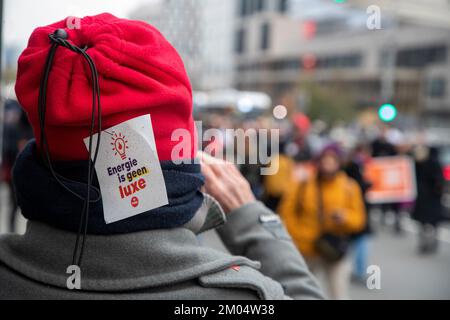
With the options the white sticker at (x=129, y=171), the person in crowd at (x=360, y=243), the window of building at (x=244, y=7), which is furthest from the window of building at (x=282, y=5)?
the person in crowd at (x=360, y=243)

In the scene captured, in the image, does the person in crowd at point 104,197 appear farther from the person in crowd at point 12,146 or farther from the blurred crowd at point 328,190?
the person in crowd at point 12,146

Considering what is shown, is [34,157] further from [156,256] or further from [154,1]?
[154,1]

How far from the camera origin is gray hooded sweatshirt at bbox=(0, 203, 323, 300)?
91 cm

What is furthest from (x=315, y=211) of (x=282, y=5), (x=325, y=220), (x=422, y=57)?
(x=422, y=57)

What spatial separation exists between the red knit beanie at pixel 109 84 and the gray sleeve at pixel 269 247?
338 mm

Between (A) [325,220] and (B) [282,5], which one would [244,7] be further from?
(A) [325,220]

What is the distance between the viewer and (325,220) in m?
4.28

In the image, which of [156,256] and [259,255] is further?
[259,255]

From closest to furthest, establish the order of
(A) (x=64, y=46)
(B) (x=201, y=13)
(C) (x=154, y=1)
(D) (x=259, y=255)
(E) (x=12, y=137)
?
(A) (x=64, y=46) → (D) (x=259, y=255) → (C) (x=154, y=1) → (B) (x=201, y=13) → (E) (x=12, y=137)

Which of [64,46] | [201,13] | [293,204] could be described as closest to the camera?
[64,46]

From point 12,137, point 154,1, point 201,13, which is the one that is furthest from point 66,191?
point 12,137

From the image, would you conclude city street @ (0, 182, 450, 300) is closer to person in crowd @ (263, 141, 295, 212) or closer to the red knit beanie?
person in crowd @ (263, 141, 295, 212)

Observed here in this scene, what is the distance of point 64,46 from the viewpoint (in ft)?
2.95

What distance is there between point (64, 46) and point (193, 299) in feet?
1.52
